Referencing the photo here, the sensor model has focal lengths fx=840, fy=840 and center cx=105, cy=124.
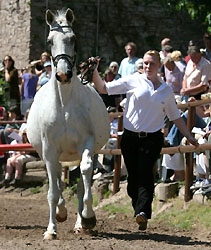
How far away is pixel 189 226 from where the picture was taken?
10977mm

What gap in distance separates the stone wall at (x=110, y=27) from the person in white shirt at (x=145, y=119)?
16222 mm

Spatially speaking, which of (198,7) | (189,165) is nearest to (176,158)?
(189,165)

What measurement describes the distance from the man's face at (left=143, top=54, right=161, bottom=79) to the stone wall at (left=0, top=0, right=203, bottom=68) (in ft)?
53.3

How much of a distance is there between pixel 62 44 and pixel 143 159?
1.70 metres

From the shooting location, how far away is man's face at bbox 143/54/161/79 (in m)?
9.99

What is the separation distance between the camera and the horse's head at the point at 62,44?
9250 mm

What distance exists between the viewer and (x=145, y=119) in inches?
392

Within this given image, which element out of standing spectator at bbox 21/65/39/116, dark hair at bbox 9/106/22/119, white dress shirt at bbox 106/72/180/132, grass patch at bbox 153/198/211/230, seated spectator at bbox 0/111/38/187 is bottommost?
seated spectator at bbox 0/111/38/187

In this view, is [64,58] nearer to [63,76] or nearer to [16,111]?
[63,76]

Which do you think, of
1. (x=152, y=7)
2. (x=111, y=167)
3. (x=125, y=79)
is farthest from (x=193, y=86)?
(x=152, y=7)

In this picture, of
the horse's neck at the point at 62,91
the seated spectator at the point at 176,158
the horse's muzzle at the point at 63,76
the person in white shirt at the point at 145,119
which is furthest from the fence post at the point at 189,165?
the horse's muzzle at the point at 63,76

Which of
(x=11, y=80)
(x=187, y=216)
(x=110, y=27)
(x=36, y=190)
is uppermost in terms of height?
(x=110, y=27)

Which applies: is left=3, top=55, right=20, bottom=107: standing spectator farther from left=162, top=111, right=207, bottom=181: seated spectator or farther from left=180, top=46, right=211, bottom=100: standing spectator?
left=162, top=111, right=207, bottom=181: seated spectator

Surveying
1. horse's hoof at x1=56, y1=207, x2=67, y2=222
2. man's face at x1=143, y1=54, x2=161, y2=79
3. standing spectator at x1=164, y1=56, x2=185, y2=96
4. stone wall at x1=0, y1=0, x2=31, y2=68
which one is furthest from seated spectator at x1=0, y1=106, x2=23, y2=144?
man's face at x1=143, y1=54, x2=161, y2=79
